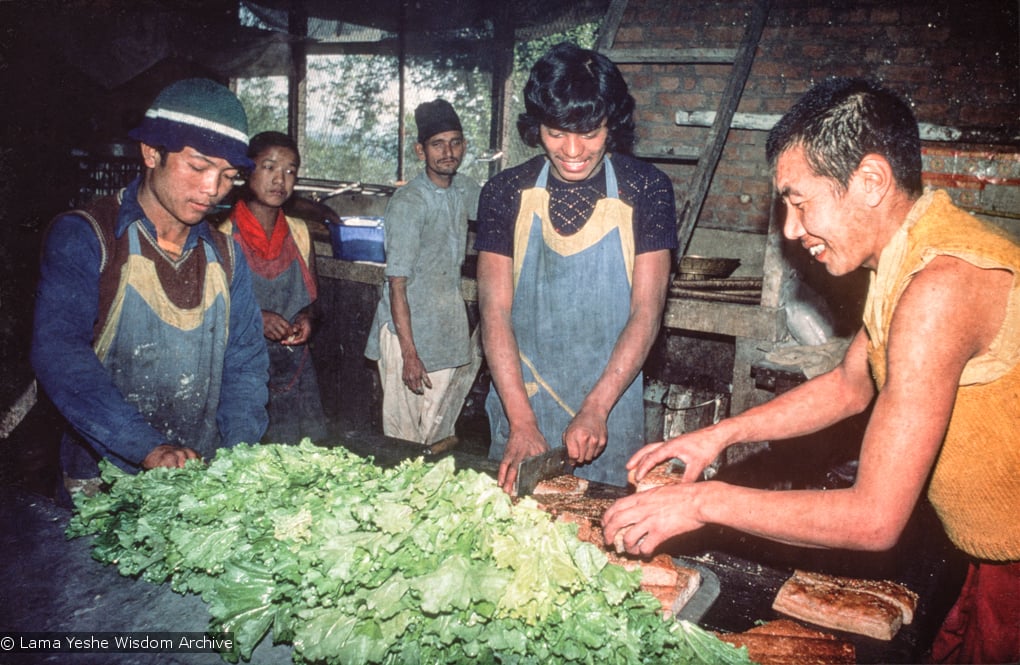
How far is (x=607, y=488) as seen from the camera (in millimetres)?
2820

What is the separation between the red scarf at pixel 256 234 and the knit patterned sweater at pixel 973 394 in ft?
14.1

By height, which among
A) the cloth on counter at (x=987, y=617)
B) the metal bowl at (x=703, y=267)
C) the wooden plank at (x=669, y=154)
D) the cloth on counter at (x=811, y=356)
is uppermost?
the wooden plank at (x=669, y=154)

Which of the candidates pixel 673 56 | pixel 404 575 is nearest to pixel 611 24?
pixel 673 56

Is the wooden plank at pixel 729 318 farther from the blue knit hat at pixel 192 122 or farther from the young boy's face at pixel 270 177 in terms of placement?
the blue knit hat at pixel 192 122

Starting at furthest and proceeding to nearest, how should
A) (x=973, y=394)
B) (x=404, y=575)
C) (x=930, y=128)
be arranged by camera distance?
(x=930, y=128) < (x=973, y=394) < (x=404, y=575)

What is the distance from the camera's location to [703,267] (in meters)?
5.41

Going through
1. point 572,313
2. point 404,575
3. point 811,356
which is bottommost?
point 404,575

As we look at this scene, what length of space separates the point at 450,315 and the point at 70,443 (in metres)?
3.23

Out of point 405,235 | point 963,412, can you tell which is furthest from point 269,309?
point 963,412

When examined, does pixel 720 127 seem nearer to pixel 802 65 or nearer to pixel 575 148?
pixel 802 65

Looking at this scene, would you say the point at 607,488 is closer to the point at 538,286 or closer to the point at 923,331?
the point at 538,286

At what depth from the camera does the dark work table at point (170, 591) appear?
1.86 metres

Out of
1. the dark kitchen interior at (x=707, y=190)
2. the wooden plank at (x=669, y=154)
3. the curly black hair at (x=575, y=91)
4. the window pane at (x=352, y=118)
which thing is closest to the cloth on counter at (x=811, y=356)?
the dark kitchen interior at (x=707, y=190)

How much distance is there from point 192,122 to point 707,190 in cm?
552
